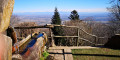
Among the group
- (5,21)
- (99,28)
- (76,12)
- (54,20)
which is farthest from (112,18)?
(5,21)

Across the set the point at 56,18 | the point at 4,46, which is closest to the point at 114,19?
the point at 56,18

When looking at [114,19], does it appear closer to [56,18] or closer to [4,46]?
[56,18]

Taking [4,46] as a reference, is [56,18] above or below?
above

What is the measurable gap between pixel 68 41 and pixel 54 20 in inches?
236

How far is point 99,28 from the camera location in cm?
1995

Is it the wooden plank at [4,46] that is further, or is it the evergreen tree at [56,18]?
the evergreen tree at [56,18]

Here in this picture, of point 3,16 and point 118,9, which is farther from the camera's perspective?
point 118,9

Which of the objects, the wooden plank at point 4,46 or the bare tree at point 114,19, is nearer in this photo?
the wooden plank at point 4,46

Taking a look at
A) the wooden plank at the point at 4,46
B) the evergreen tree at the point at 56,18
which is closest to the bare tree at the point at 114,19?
the evergreen tree at the point at 56,18

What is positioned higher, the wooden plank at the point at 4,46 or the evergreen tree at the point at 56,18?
the evergreen tree at the point at 56,18

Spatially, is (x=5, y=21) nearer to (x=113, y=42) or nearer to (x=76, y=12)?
(x=113, y=42)

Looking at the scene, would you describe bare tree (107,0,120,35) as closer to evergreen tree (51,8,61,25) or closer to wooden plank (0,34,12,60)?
evergreen tree (51,8,61,25)

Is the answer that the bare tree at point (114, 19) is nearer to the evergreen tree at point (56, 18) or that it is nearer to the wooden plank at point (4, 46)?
the evergreen tree at point (56, 18)

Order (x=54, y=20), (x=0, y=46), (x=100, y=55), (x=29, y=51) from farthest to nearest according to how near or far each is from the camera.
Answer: (x=54, y=20) → (x=100, y=55) → (x=29, y=51) → (x=0, y=46)
